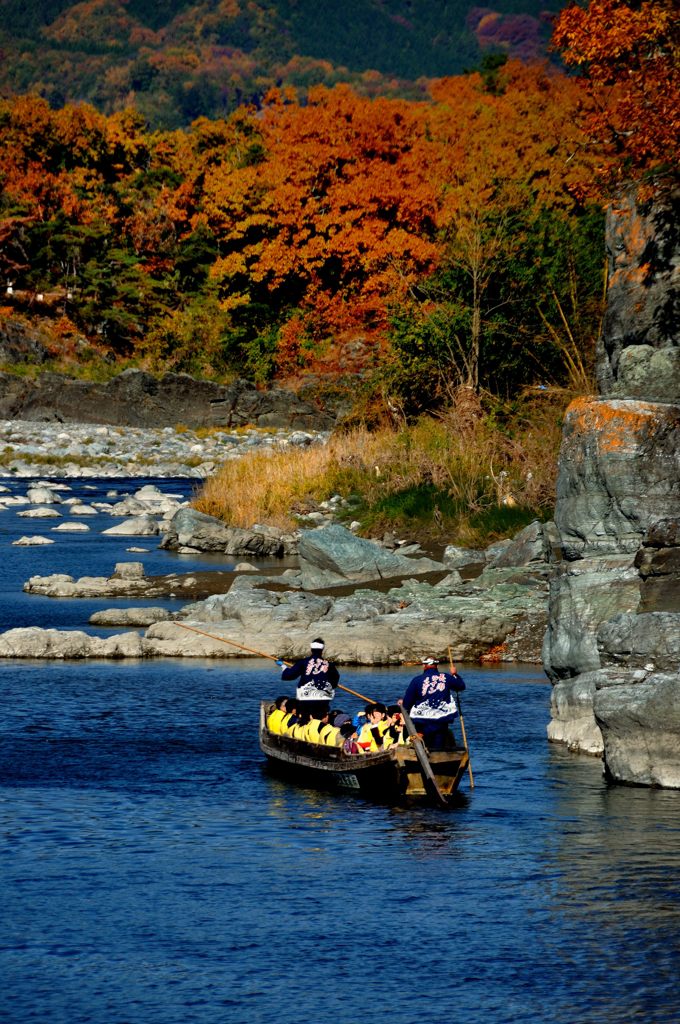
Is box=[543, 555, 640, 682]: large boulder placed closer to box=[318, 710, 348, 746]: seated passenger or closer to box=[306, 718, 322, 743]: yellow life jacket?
box=[318, 710, 348, 746]: seated passenger

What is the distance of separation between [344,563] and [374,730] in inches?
676

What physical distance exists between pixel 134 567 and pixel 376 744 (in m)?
19.9

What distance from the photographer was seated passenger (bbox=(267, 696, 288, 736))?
840 inches

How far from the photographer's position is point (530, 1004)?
12.8 metres

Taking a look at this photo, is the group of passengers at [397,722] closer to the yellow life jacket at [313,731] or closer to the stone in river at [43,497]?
the yellow life jacket at [313,731]

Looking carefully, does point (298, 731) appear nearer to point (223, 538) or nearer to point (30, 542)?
point (223, 538)

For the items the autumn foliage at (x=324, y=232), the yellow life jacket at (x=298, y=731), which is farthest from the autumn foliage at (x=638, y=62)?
the autumn foliage at (x=324, y=232)

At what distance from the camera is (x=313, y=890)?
628 inches

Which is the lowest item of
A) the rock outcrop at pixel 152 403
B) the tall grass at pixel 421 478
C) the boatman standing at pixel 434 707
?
the boatman standing at pixel 434 707

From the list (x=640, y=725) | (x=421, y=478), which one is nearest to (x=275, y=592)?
(x=421, y=478)

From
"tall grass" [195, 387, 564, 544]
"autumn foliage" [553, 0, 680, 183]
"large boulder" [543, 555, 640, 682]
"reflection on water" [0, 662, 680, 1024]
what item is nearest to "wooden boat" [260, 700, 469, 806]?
"reflection on water" [0, 662, 680, 1024]

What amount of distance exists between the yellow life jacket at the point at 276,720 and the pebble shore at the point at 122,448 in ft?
149

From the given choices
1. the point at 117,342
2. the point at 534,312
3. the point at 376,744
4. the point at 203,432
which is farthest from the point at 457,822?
the point at 117,342

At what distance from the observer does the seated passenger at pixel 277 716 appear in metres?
21.3
